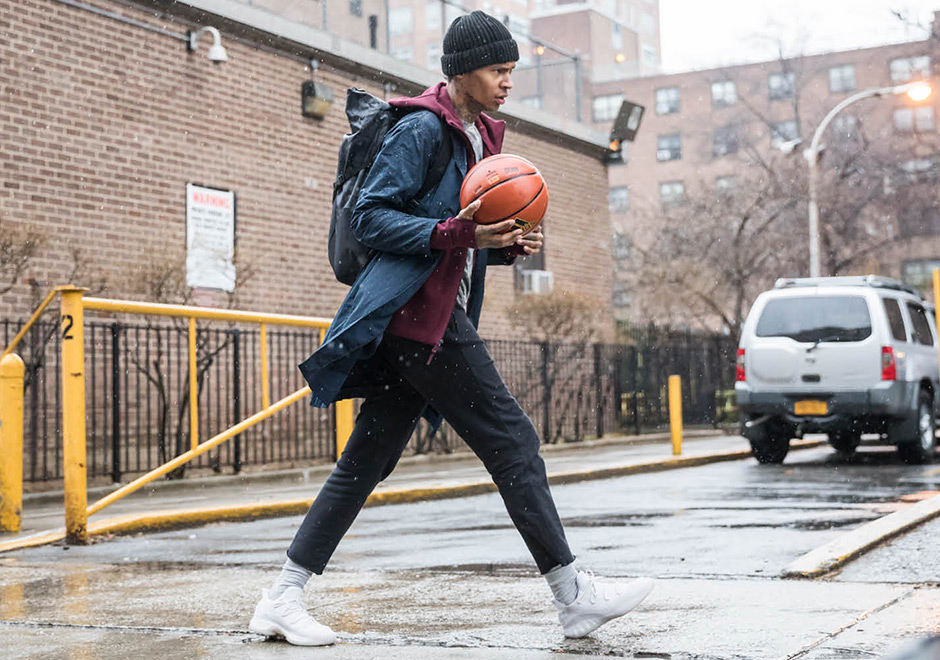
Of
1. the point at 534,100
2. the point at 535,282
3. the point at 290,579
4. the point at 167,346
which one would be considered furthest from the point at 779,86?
the point at 290,579

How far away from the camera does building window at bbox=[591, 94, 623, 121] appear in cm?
6825

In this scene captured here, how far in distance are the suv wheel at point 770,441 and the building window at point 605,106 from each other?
180 ft

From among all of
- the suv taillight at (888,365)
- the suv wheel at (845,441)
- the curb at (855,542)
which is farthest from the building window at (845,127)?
the curb at (855,542)

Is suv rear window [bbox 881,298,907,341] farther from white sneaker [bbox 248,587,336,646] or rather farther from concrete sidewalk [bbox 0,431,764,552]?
white sneaker [bbox 248,587,336,646]

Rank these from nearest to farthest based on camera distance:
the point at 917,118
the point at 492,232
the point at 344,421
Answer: the point at 492,232 → the point at 344,421 → the point at 917,118

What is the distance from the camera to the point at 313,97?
17.2m

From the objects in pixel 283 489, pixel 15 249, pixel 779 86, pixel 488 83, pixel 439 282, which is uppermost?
pixel 779 86

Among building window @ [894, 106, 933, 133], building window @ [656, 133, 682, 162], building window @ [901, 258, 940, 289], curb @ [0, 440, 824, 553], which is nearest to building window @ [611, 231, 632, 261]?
building window @ [894, 106, 933, 133]

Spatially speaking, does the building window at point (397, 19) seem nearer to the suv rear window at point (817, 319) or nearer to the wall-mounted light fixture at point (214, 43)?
the wall-mounted light fixture at point (214, 43)

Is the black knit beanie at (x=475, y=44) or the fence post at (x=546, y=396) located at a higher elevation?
the black knit beanie at (x=475, y=44)

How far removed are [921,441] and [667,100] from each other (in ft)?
194

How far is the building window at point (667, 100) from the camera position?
2761 inches

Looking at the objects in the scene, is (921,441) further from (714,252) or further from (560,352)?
(714,252)

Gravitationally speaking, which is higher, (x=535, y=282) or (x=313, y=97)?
(x=313, y=97)
